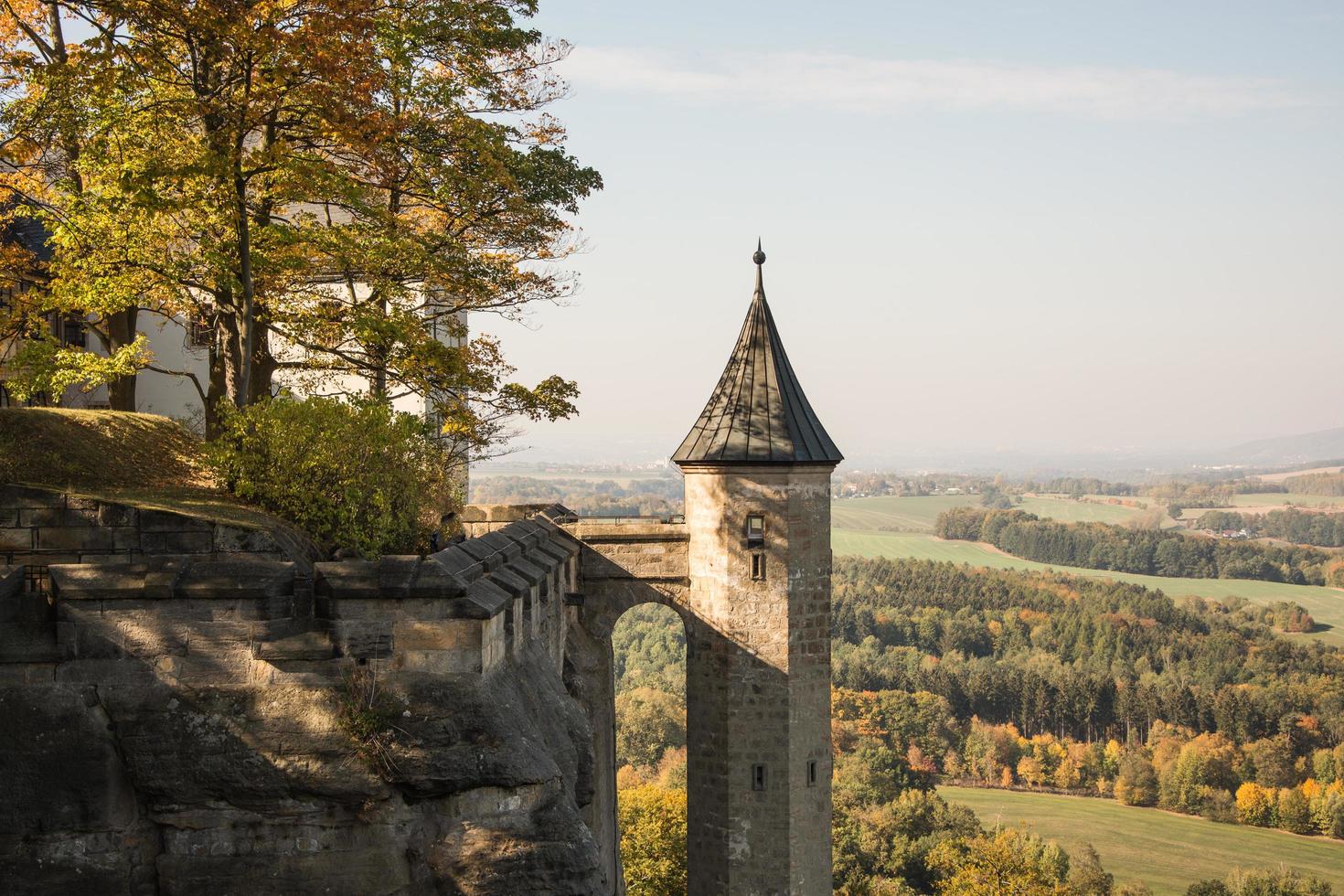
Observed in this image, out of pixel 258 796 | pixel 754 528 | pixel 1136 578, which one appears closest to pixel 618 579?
pixel 754 528

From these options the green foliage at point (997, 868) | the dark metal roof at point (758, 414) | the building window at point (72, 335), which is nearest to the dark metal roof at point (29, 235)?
the building window at point (72, 335)

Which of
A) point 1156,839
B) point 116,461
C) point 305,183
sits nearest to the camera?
point 116,461

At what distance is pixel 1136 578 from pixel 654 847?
5502 inches

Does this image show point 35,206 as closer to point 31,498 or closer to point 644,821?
point 31,498

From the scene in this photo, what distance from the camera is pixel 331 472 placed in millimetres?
9570

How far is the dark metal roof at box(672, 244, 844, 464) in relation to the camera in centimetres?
1764

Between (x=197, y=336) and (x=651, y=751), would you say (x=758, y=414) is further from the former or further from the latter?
(x=651, y=751)

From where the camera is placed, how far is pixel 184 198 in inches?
476

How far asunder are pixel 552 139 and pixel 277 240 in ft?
20.7

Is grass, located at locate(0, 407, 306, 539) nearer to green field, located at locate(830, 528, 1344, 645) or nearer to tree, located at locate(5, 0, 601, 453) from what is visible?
tree, located at locate(5, 0, 601, 453)

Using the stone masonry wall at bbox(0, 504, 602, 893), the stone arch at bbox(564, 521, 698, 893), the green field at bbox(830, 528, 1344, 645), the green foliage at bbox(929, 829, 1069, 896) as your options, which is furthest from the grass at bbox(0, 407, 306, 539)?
the green field at bbox(830, 528, 1344, 645)

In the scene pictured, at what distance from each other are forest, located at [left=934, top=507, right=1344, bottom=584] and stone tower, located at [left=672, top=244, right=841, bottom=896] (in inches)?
6253

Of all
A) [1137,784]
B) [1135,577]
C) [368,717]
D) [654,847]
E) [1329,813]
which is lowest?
[1329,813]

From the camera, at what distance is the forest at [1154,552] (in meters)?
161
